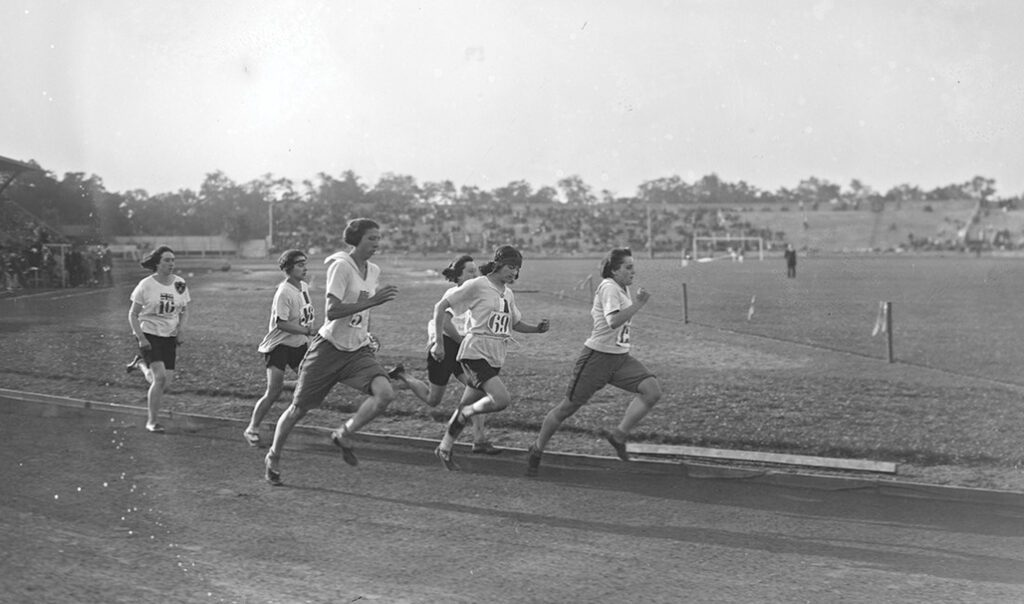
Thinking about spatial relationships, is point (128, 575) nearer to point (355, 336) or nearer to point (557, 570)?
point (557, 570)

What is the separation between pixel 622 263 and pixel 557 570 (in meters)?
3.13

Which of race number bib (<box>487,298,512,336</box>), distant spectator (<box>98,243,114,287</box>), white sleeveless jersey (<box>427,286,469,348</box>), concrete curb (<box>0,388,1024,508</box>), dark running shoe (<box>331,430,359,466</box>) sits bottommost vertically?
concrete curb (<box>0,388,1024,508</box>)

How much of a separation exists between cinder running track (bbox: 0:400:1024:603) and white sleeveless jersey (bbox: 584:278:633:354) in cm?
96

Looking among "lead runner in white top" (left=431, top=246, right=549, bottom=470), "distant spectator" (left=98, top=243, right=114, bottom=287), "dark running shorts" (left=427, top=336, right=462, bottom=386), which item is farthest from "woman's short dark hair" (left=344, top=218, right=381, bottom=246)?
"distant spectator" (left=98, top=243, right=114, bottom=287)

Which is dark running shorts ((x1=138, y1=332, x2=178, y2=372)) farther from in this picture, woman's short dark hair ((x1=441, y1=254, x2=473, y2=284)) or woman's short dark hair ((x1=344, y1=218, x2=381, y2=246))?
woman's short dark hair ((x1=344, y1=218, x2=381, y2=246))

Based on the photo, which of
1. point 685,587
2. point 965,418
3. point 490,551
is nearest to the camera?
point 685,587

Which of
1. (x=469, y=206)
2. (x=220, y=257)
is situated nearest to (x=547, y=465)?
(x=220, y=257)

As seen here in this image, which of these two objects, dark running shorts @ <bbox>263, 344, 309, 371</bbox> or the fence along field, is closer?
dark running shorts @ <bbox>263, 344, 309, 371</bbox>

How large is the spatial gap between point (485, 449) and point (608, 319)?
167 cm

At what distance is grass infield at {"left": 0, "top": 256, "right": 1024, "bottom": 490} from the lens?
28.1 feet

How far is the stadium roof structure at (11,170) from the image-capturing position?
44.1 ft

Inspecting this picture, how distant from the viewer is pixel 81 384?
12461 mm

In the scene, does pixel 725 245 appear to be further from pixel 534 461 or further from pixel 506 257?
pixel 534 461

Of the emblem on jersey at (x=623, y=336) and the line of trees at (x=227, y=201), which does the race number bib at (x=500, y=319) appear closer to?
the emblem on jersey at (x=623, y=336)
